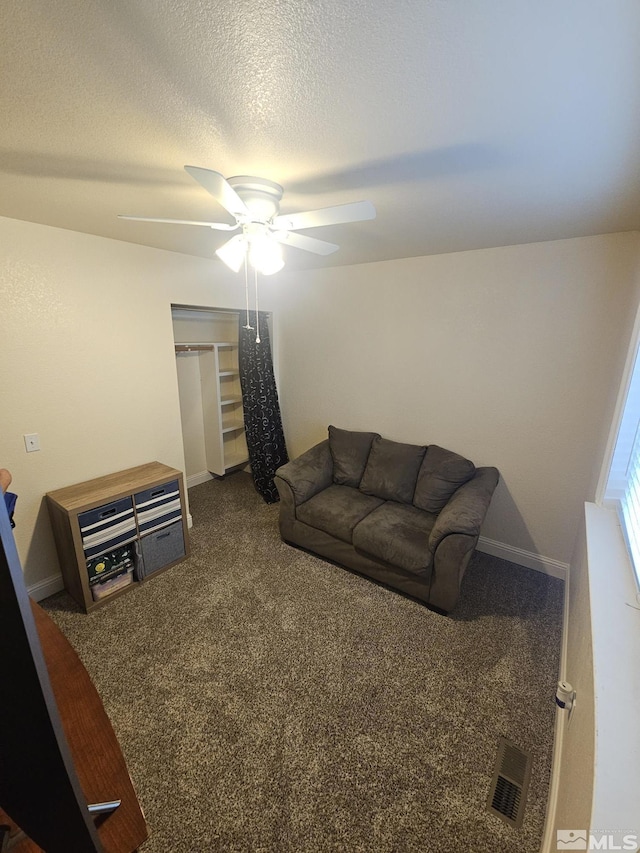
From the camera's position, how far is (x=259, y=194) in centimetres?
154

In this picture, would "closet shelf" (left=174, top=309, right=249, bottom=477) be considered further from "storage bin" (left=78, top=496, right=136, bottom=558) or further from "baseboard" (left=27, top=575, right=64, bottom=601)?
"baseboard" (left=27, top=575, right=64, bottom=601)

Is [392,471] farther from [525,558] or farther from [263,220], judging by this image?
[263,220]

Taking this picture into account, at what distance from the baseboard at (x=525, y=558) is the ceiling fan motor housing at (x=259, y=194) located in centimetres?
290

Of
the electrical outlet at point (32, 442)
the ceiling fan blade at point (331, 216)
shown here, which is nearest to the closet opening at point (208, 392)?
the electrical outlet at point (32, 442)

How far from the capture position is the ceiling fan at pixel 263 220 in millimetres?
1293

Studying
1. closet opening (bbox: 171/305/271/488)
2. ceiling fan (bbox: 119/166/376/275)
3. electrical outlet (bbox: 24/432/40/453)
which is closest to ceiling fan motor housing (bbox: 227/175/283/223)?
ceiling fan (bbox: 119/166/376/275)

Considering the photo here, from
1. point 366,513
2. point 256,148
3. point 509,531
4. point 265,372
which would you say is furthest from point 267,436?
point 256,148

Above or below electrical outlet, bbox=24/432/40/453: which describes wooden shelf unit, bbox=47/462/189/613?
below

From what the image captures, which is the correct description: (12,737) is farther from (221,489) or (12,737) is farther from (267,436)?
(221,489)

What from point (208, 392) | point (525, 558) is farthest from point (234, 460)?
point (525, 558)

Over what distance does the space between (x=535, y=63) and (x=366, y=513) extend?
2.51 meters

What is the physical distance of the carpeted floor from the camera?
4.30 ft

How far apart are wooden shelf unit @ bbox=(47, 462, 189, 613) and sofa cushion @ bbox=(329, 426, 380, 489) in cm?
139

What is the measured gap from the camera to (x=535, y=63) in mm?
837
